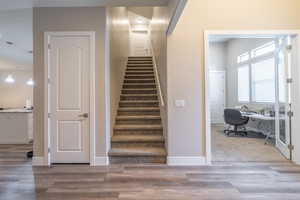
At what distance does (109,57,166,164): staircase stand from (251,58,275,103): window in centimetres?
334

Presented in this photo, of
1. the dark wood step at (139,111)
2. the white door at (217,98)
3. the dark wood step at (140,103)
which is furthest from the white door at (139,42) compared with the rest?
the dark wood step at (139,111)

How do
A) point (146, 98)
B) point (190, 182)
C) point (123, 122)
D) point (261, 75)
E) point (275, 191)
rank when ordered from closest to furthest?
point (275, 191) < point (190, 182) < point (123, 122) < point (146, 98) < point (261, 75)

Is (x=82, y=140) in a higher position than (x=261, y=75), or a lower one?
lower

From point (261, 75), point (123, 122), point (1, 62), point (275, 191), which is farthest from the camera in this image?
point (1, 62)

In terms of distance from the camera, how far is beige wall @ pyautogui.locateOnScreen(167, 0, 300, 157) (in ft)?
12.4

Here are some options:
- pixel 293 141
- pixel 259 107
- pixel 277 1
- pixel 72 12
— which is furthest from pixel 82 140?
pixel 259 107

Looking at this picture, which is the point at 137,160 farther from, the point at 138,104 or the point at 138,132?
the point at 138,104

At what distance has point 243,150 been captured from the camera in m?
4.79

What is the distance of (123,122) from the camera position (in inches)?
194

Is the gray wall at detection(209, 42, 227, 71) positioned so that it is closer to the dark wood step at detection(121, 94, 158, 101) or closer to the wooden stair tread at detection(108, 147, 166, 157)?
the dark wood step at detection(121, 94, 158, 101)

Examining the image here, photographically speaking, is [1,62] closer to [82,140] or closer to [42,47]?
[42,47]

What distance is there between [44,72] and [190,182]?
9.77 feet

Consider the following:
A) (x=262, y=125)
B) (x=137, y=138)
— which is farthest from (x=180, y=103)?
(x=262, y=125)

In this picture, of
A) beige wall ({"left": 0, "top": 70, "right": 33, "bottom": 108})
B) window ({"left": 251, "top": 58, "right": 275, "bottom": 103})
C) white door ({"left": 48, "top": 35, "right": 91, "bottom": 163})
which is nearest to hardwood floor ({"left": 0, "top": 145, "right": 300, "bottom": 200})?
white door ({"left": 48, "top": 35, "right": 91, "bottom": 163})
